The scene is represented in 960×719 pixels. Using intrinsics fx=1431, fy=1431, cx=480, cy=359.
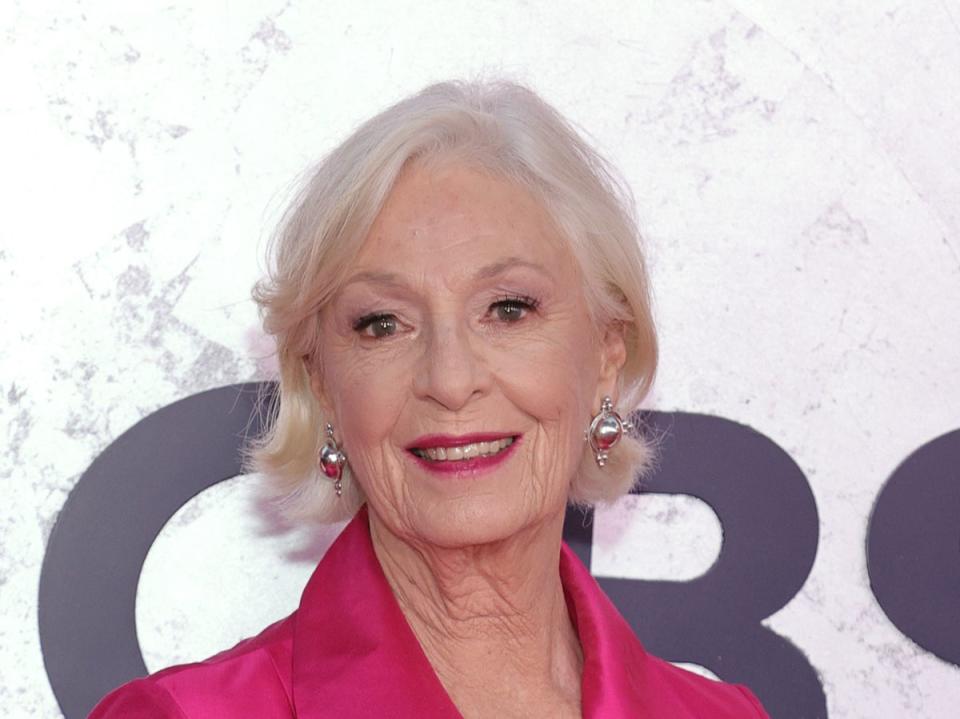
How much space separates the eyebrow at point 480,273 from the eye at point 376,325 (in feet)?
0.21

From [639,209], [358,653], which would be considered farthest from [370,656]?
[639,209]

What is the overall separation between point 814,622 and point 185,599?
4.56 feet

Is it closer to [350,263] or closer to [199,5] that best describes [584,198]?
[350,263]

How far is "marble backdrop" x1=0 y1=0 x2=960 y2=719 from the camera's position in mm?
2896

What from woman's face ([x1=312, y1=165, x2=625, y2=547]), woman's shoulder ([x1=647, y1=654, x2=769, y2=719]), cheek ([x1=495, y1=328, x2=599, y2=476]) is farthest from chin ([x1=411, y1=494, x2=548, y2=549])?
woman's shoulder ([x1=647, y1=654, x2=769, y2=719])

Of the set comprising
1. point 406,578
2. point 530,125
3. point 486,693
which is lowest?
point 486,693

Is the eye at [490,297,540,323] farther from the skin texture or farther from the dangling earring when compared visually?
the dangling earring

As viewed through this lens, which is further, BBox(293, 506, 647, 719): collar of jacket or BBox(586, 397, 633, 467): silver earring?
BBox(586, 397, 633, 467): silver earring

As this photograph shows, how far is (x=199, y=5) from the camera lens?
2.97m

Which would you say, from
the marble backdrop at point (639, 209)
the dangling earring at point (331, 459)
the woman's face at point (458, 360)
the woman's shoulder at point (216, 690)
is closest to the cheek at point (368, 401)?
the woman's face at point (458, 360)

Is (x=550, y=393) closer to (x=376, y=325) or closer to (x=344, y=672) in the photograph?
(x=376, y=325)

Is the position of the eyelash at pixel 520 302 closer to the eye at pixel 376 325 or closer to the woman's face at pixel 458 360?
the woman's face at pixel 458 360

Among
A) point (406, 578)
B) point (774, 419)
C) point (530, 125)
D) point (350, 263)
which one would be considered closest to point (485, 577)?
point (406, 578)

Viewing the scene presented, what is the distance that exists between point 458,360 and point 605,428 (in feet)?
1.41
